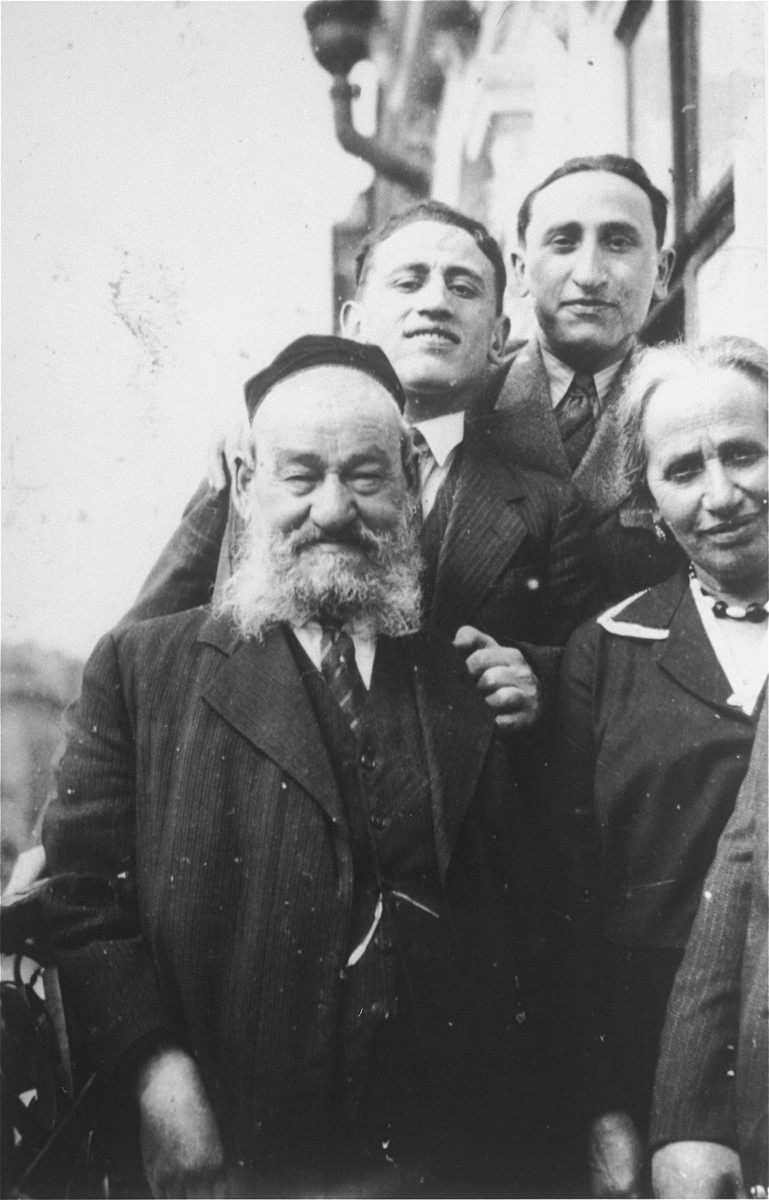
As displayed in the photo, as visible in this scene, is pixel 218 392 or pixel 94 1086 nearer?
pixel 94 1086

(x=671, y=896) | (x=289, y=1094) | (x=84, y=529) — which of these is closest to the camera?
(x=289, y=1094)

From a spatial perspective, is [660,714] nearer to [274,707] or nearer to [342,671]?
[342,671]

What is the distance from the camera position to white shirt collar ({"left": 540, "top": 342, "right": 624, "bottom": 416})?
1.91 m

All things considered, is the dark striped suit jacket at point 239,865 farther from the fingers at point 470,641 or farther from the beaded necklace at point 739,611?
the beaded necklace at point 739,611

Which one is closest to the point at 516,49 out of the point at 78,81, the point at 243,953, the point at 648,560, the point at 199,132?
the point at 199,132

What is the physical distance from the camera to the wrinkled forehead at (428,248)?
6.04ft

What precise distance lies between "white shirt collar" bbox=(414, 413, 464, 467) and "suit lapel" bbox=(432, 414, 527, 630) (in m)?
0.02

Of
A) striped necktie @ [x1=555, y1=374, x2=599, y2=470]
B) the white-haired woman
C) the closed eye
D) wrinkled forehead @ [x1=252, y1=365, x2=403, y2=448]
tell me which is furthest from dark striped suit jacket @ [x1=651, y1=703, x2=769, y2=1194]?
wrinkled forehead @ [x1=252, y1=365, x2=403, y2=448]

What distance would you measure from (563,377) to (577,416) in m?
0.08

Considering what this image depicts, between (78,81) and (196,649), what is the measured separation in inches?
42.0

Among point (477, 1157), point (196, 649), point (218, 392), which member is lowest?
point (477, 1157)

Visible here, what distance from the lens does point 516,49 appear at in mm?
1907

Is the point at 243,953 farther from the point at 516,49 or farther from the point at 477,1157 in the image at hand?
the point at 516,49

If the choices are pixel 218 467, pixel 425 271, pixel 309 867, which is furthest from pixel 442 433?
pixel 309 867
